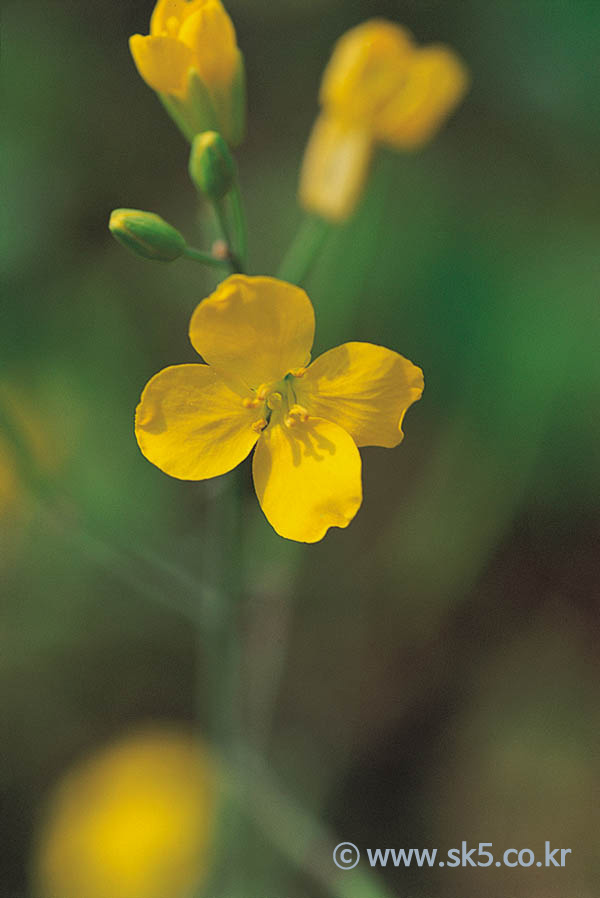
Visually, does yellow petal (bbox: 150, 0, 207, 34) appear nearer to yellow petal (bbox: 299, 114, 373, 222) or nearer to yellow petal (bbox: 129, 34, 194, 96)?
yellow petal (bbox: 129, 34, 194, 96)

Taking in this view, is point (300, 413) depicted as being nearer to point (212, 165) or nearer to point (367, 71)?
point (212, 165)

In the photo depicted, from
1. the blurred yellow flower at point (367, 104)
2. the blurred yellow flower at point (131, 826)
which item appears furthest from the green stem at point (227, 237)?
the blurred yellow flower at point (131, 826)

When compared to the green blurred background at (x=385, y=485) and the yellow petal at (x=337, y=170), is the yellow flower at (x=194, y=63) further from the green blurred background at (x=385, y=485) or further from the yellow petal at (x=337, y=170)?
the green blurred background at (x=385, y=485)

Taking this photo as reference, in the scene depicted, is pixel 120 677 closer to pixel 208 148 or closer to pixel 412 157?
pixel 208 148

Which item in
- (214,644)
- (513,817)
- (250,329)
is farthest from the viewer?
(513,817)

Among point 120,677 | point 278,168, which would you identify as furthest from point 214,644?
point 278,168

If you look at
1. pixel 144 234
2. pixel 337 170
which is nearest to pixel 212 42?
pixel 144 234
